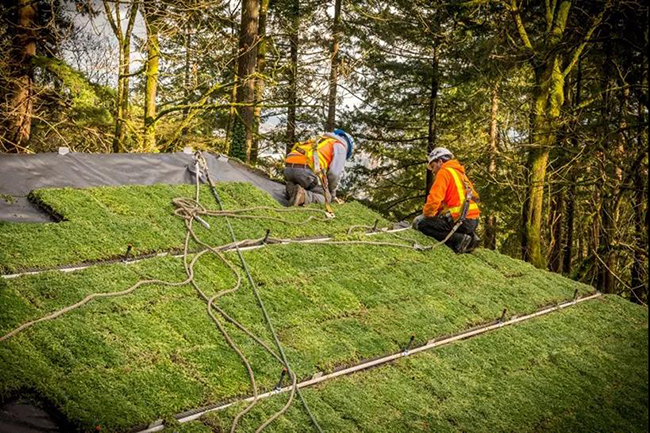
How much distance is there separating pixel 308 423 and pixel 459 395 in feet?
4.37

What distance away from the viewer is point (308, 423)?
3281 millimetres

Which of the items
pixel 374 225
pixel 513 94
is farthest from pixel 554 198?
pixel 374 225

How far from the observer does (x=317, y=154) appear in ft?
24.2

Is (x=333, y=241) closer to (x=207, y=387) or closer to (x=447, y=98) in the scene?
(x=207, y=387)

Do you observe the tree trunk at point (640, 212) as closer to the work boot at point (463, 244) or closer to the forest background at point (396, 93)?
the forest background at point (396, 93)

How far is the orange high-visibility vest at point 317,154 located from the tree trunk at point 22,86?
15.1 feet

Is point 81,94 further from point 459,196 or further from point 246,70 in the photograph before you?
point 459,196

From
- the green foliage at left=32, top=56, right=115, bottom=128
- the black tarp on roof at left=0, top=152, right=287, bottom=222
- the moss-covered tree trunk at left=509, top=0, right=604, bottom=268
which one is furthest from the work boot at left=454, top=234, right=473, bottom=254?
the green foliage at left=32, top=56, right=115, bottom=128

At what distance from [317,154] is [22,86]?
5.12 m

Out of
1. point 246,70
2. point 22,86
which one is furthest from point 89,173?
point 246,70

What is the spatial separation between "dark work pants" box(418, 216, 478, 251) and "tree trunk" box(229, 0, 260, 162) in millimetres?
5440

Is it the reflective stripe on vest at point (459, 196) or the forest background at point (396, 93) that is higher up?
the forest background at point (396, 93)

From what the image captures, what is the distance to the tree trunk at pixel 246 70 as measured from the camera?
11.6 metres

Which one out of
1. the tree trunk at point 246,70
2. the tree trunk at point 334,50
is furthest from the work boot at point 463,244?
the tree trunk at point 334,50
